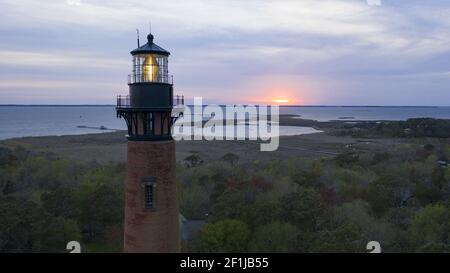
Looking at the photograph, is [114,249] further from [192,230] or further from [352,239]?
[352,239]

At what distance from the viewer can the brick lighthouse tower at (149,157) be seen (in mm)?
14375

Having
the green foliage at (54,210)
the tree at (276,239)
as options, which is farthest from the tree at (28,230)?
the tree at (276,239)

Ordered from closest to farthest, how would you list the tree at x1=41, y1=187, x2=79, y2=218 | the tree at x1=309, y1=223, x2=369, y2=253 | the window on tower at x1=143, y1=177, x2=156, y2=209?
the window on tower at x1=143, y1=177, x2=156, y2=209
the tree at x1=309, y1=223, x2=369, y2=253
the tree at x1=41, y1=187, x2=79, y2=218

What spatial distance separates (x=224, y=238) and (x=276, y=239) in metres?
2.94

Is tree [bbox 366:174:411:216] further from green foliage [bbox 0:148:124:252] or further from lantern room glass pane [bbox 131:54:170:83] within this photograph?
lantern room glass pane [bbox 131:54:170:83]

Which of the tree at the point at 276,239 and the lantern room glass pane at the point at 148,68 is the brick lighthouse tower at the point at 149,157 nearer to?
the lantern room glass pane at the point at 148,68

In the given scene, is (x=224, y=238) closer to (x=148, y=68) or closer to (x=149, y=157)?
(x=149, y=157)

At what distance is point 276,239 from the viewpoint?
22281 millimetres

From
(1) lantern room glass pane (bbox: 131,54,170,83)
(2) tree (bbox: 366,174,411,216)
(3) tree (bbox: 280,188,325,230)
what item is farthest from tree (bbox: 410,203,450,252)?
(1) lantern room glass pane (bbox: 131,54,170,83)

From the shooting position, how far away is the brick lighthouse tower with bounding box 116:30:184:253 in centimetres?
1438

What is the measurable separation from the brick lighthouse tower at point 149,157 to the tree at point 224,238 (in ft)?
24.0
